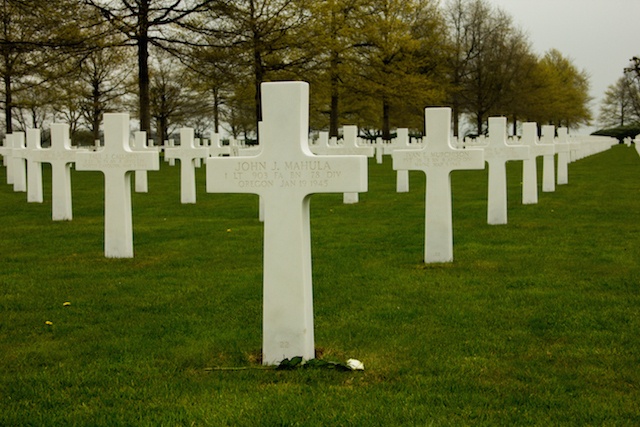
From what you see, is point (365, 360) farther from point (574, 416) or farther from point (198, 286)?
point (198, 286)

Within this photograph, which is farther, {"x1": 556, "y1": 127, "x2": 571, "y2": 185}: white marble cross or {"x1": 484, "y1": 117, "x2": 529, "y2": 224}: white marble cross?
{"x1": 556, "y1": 127, "x2": 571, "y2": 185}: white marble cross

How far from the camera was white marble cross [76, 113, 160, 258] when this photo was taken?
7801 mm

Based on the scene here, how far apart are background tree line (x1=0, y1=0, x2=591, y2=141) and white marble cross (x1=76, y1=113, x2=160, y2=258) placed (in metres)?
6.35

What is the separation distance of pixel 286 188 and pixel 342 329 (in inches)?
49.3

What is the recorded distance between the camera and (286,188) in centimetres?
429

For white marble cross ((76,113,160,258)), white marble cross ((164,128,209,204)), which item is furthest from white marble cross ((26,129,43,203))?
white marble cross ((76,113,160,258))

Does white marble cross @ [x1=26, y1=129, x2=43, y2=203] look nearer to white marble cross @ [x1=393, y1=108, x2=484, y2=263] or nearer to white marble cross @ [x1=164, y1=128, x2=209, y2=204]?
white marble cross @ [x1=164, y1=128, x2=209, y2=204]

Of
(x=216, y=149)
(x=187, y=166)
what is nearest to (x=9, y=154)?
(x=216, y=149)

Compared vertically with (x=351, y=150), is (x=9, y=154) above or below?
above

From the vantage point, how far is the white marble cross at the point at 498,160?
995cm

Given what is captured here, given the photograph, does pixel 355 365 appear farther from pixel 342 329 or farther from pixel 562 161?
pixel 562 161

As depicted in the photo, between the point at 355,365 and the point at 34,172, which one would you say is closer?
the point at 355,365

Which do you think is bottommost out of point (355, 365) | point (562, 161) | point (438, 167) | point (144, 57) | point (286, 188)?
point (355, 365)

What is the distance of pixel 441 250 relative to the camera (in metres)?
7.37
